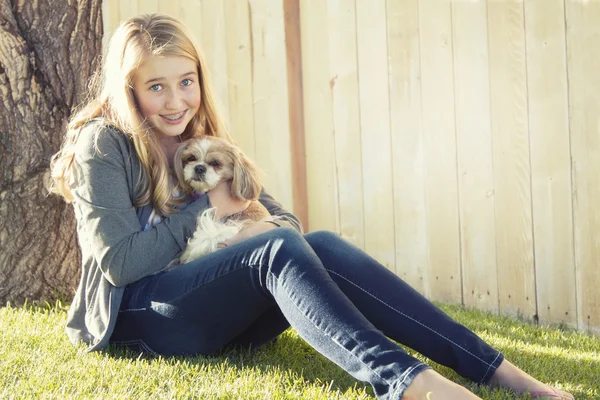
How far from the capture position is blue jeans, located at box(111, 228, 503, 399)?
2260 millimetres

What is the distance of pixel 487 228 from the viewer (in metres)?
4.18

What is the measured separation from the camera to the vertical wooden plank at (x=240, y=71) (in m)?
4.75

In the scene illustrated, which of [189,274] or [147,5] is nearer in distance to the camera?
[189,274]

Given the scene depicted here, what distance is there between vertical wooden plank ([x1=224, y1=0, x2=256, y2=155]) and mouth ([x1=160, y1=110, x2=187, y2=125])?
70.3 inches

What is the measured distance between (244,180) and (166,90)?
0.48 metres

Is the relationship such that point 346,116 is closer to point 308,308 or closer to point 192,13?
point 192,13

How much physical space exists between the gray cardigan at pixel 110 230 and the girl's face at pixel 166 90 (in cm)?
17

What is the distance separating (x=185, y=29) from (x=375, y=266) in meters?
1.17

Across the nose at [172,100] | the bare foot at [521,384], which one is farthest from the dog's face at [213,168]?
the bare foot at [521,384]

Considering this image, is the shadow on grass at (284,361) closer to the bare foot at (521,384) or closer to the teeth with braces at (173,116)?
the bare foot at (521,384)

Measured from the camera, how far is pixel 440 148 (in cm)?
430

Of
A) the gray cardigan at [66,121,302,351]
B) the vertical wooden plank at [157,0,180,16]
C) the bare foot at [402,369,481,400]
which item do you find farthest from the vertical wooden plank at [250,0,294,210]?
the bare foot at [402,369,481,400]

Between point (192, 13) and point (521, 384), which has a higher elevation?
point (192, 13)

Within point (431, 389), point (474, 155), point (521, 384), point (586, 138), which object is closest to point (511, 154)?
point (474, 155)
